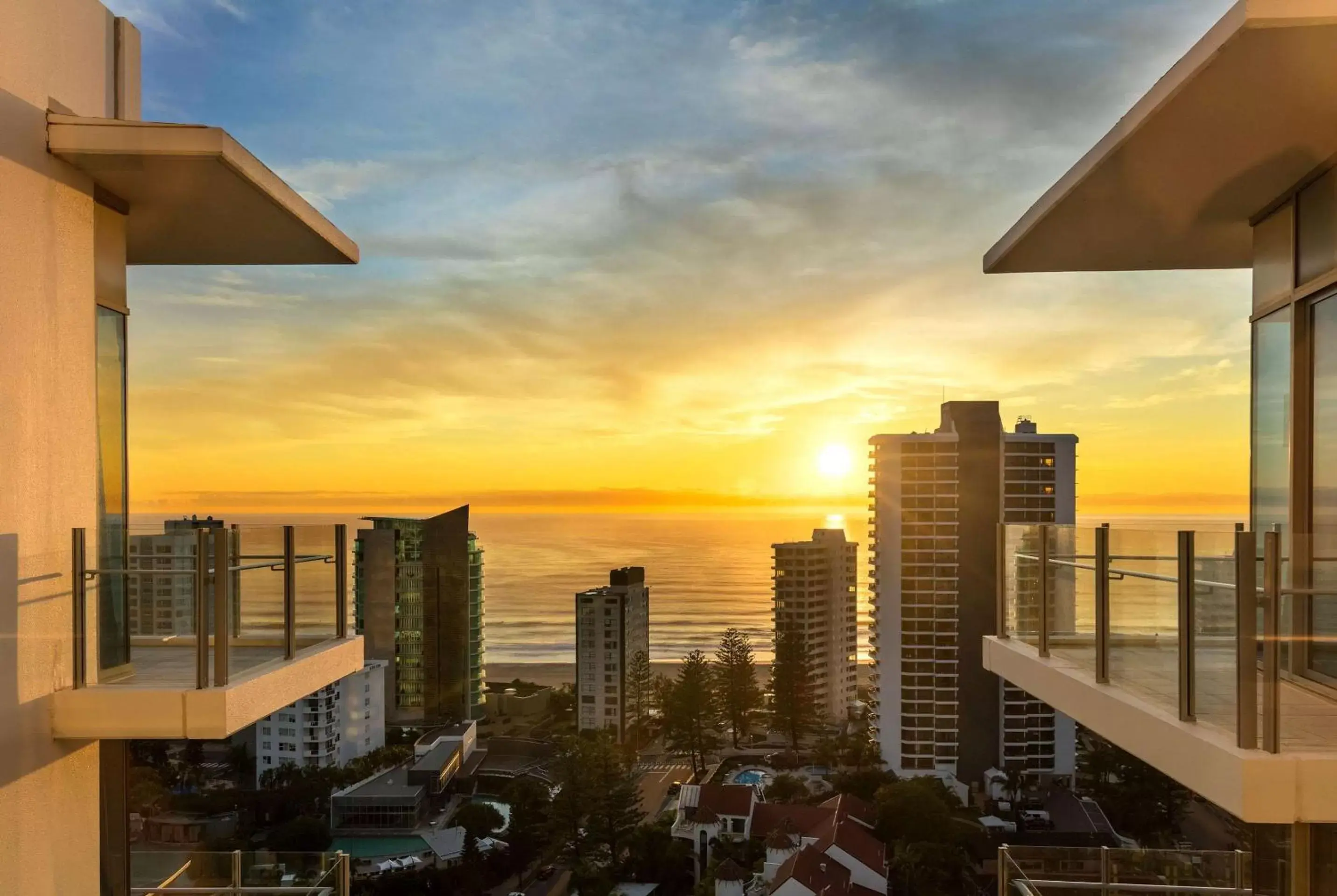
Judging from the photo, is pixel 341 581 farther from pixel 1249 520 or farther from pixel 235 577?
pixel 1249 520

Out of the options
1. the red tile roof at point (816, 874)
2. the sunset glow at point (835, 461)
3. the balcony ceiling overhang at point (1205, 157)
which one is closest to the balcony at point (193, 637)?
the balcony ceiling overhang at point (1205, 157)

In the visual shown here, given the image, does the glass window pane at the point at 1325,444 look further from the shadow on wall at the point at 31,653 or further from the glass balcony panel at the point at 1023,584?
the shadow on wall at the point at 31,653

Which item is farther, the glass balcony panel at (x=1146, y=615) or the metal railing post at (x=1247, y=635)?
the glass balcony panel at (x=1146, y=615)

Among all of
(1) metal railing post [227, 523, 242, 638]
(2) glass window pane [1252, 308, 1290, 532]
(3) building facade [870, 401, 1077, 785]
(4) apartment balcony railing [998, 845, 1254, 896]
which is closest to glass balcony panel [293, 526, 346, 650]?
(1) metal railing post [227, 523, 242, 638]

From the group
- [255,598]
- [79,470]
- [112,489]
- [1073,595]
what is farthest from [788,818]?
[79,470]

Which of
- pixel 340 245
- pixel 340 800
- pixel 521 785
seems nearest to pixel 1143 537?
pixel 340 245
